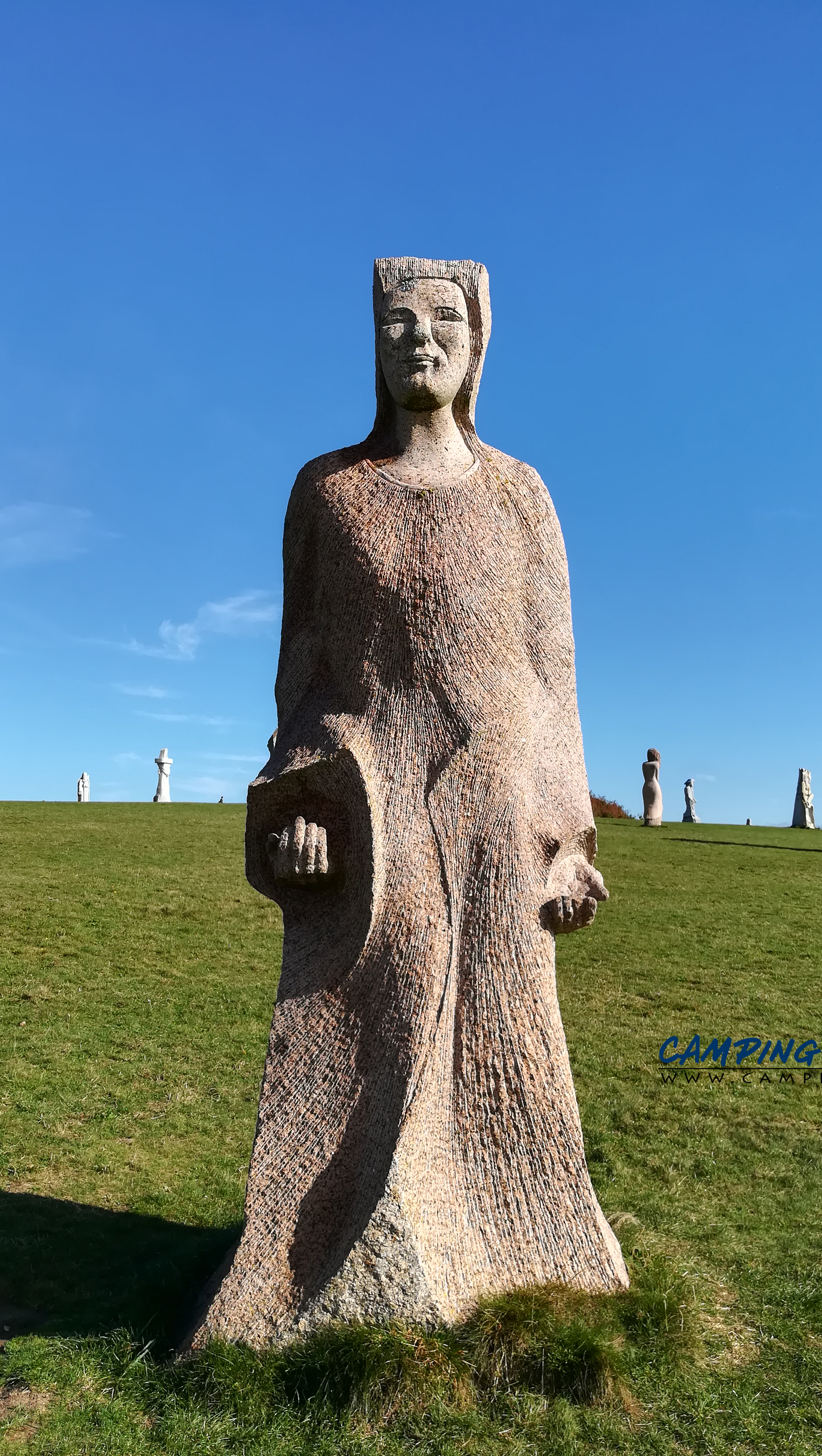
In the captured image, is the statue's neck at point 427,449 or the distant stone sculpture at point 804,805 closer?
the statue's neck at point 427,449

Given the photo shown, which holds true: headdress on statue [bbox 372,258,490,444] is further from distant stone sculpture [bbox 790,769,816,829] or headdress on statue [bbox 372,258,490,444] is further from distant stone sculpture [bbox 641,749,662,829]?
distant stone sculpture [bbox 790,769,816,829]

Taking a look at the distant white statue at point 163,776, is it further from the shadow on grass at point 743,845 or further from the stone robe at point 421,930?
the stone robe at point 421,930

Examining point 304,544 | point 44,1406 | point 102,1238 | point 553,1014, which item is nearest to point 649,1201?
point 102,1238

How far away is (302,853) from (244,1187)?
3695mm

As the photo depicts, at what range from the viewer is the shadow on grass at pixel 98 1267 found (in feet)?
14.7

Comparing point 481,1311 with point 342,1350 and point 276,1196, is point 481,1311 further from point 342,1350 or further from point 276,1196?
point 276,1196

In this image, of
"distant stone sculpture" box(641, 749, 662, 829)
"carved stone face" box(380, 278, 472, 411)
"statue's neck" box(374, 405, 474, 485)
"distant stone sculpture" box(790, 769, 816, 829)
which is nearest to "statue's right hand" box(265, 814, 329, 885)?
"statue's neck" box(374, 405, 474, 485)

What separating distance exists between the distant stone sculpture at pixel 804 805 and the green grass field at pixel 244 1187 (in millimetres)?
13571

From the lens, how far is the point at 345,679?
4.18 meters

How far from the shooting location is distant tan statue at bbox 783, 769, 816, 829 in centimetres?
3094

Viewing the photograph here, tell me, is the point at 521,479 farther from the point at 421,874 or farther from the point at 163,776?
the point at 163,776

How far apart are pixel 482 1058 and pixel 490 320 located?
2.72m

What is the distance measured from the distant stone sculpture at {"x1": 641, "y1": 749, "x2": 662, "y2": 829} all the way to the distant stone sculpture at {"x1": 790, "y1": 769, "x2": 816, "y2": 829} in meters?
5.39

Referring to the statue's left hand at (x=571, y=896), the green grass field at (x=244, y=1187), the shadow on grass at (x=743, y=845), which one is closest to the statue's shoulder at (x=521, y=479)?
the statue's left hand at (x=571, y=896)
